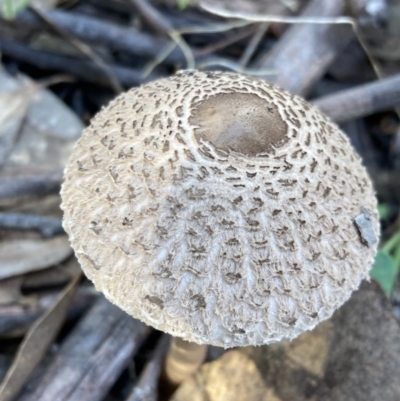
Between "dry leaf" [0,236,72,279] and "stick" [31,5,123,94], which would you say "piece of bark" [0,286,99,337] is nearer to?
"dry leaf" [0,236,72,279]

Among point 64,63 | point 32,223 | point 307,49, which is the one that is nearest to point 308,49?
point 307,49

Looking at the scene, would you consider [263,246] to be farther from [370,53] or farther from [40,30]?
[40,30]

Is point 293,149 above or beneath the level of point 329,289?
above

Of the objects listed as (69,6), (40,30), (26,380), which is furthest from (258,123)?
(69,6)

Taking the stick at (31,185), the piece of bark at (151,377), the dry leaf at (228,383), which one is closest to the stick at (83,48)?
the stick at (31,185)

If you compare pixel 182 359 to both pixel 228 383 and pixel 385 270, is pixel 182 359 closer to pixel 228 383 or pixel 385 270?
pixel 228 383

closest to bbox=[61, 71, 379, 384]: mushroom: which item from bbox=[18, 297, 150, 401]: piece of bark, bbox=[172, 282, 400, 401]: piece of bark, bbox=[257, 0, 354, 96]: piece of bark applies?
bbox=[172, 282, 400, 401]: piece of bark
